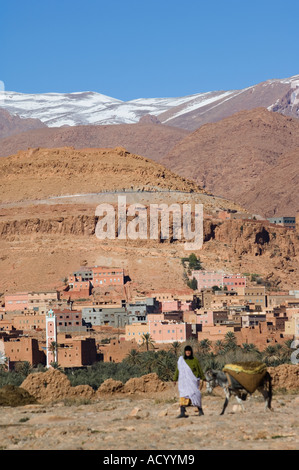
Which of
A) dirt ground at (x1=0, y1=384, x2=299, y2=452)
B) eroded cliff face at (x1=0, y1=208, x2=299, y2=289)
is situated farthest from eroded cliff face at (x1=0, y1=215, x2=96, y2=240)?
dirt ground at (x1=0, y1=384, x2=299, y2=452)

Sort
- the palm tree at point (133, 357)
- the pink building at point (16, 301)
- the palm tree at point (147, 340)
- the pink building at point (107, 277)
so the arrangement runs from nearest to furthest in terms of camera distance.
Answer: the palm tree at point (133, 357) < the palm tree at point (147, 340) < the pink building at point (16, 301) < the pink building at point (107, 277)

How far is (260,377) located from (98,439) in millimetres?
2982

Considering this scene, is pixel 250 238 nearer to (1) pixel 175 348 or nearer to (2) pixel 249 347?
(1) pixel 175 348

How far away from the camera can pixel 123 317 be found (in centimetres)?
7712

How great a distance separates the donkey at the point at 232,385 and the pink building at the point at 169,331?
47.7m

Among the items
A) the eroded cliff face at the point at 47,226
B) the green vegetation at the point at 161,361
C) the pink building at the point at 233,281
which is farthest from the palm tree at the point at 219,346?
the eroded cliff face at the point at 47,226

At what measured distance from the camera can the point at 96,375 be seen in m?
46.5

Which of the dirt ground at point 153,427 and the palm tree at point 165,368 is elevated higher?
the palm tree at point 165,368

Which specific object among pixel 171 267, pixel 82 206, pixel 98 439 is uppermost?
pixel 82 206

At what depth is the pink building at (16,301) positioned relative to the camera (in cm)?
8296

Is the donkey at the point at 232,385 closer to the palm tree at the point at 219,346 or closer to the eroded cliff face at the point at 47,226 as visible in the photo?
the palm tree at the point at 219,346

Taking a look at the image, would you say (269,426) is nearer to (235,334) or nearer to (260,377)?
(260,377)

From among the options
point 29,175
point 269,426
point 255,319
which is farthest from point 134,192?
point 269,426

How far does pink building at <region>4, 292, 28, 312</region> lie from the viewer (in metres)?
83.0
